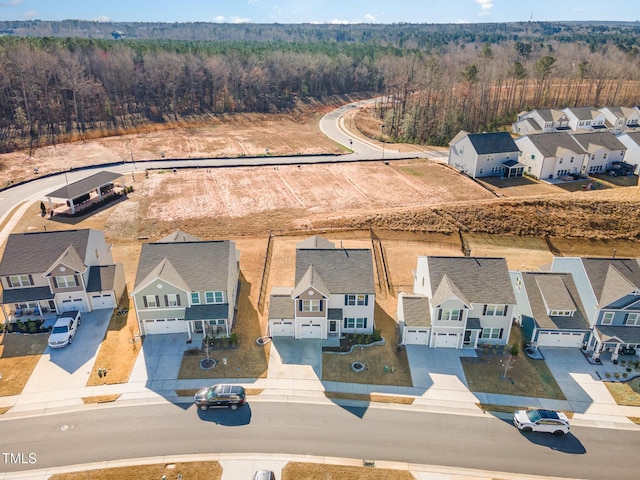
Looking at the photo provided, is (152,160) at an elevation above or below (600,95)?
below

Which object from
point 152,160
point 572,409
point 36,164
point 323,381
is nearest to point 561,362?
point 572,409

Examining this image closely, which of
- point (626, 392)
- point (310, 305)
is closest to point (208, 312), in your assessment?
point (310, 305)

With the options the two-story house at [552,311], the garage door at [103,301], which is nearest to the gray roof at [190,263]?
the garage door at [103,301]

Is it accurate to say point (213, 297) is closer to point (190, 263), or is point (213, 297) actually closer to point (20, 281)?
point (190, 263)

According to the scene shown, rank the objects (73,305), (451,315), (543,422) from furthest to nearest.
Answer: (73,305)
(451,315)
(543,422)

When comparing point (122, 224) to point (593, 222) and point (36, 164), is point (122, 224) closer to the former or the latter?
point (36, 164)

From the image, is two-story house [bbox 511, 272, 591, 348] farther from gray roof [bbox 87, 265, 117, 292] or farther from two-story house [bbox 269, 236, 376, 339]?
gray roof [bbox 87, 265, 117, 292]
